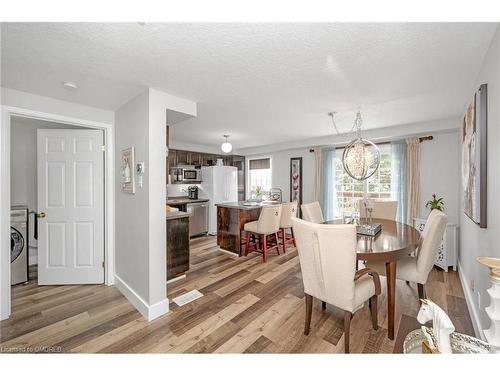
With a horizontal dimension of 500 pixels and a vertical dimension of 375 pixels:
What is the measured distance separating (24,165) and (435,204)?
6517mm

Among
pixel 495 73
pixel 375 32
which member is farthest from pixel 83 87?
pixel 495 73

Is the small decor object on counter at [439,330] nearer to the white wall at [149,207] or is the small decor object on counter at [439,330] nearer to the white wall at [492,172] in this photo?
the white wall at [492,172]

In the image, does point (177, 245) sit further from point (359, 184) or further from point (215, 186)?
point (359, 184)

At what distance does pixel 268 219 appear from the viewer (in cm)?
354

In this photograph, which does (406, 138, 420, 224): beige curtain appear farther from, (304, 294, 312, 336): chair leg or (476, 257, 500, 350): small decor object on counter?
(476, 257, 500, 350): small decor object on counter

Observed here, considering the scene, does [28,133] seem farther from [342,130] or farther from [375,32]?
[342,130]

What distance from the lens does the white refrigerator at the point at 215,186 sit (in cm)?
537

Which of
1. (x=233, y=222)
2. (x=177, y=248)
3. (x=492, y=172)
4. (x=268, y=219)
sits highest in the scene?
(x=492, y=172)

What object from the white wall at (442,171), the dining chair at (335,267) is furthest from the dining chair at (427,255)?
the white wall at (442,171)

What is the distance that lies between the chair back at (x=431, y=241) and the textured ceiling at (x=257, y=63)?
1.29 m

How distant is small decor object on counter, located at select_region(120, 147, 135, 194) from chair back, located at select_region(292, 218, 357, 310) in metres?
1.79

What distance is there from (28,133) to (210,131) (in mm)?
2845

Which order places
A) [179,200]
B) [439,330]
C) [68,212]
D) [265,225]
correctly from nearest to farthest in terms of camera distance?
[439,330] → [68,212] → [265,225] → [179,200]

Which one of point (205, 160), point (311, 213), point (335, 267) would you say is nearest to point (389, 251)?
point (335, 267)
